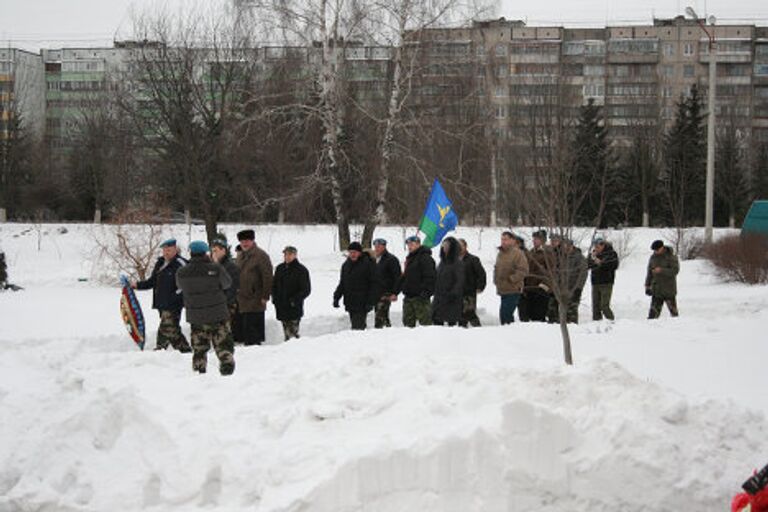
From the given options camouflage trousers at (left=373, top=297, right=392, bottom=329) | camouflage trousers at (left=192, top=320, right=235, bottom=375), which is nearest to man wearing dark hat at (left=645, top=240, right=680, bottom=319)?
camouflage trousers at (left=373, top=297, right=392, bottom=329)

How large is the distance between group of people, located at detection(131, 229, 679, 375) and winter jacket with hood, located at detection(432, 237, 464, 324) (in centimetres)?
2

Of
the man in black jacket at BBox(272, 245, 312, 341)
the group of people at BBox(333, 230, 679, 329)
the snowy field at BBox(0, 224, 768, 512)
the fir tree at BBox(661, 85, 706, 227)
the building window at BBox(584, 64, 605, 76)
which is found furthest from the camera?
the building window at BBox(584, 64, 605, 76)

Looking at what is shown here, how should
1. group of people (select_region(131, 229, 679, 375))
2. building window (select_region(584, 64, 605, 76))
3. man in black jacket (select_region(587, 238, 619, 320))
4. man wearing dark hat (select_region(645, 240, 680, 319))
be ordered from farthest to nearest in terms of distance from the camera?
building window (select_region(584, 64, 605, 76))
man wearing dark hat (select_region(645, 240, 680, 319))
man in black jacket (select_region(587, 238, 619, 320))
group of people (select_region(131, 229, 679, 375))

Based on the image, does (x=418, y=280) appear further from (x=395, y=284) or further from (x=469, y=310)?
(x=469, y=310)

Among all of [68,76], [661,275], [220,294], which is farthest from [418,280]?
[68,76]

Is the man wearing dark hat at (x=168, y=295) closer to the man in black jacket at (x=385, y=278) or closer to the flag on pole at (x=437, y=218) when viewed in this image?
the man in black jacket at (x=385, y=278)

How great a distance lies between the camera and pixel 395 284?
1253 centimetres

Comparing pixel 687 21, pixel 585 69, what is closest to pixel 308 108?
pixel 585 69

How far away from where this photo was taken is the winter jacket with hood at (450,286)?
11992 mm

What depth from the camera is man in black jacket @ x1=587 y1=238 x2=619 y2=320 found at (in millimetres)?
13633

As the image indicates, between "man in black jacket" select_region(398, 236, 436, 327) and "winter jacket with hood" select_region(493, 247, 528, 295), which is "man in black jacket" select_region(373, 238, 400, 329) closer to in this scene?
"man in black jacket" select_region(398, 236, 436, 327)

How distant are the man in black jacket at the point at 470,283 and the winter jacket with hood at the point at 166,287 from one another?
14.8ft

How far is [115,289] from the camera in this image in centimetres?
2053

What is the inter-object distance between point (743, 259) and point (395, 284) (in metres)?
11.8
